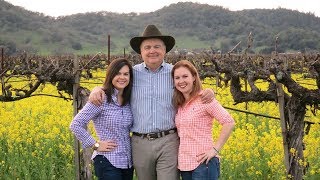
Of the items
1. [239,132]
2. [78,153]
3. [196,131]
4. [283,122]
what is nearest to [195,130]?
[196,131]

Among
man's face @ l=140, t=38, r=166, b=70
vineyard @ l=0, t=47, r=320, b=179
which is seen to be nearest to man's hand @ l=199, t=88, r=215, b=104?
man's face @ l=140, t=38, r=166, b=70

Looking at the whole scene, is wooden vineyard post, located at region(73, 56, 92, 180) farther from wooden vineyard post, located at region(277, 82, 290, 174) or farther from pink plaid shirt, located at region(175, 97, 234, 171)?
wooden vineyard post, located at region(277, 82, 290, 174)

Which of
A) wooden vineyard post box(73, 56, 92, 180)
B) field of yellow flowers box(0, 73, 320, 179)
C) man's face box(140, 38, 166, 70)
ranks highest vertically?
man's face box(140, 38, 166, 70)

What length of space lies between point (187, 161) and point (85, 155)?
2.00 m

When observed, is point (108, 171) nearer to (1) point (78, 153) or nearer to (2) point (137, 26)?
(1) point (78, 153)

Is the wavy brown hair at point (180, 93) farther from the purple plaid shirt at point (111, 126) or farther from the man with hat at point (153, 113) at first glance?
the purple plaid shirt at point (111, 126)

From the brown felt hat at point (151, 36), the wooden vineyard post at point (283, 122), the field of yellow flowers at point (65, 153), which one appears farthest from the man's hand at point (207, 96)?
the field of yellow flowers at point (65, 153)

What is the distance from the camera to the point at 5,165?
25.4ft

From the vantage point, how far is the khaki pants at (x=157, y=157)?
4.63 m

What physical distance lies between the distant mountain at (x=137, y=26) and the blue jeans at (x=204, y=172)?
264 feet

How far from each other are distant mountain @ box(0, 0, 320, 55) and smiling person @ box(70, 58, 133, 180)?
80.3 metres

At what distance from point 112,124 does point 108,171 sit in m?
0.45

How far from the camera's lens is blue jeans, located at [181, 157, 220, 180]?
179 inches

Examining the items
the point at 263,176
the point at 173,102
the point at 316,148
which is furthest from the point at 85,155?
the point at 316,148
